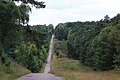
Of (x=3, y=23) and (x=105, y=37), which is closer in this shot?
(x=3, y=23)

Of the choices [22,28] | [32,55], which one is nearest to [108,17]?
[32,55]

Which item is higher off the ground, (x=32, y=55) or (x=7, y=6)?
(x=7, y=6)

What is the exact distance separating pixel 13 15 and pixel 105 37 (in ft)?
160

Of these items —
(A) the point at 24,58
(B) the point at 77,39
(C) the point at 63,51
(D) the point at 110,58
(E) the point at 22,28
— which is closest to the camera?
(E) the point at 22,28

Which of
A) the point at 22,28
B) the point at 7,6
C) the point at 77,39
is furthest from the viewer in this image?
the point at 77,39

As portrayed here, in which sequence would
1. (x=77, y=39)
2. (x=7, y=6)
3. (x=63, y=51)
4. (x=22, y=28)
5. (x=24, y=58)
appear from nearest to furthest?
(x=7, y=6) → (x=22, y=28) → (x=24, y=58) → (x=77, y=39) → (x=63, y=51)

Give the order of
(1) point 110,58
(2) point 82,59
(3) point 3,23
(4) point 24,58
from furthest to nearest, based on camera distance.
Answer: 1. (2) point 82,59
2. (4) point 24,58
3. (1) point 110,58
4. (3) point 3,23

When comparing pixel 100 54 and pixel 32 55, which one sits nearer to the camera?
pixel 100 54

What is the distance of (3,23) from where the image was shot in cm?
2859

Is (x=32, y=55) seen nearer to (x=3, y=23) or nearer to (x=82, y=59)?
(x=82, y=59)

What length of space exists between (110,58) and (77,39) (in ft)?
228

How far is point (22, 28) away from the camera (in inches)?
1243

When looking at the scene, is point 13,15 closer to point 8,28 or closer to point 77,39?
point 8,28

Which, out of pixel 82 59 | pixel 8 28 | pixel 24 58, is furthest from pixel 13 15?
pixel 82 59
